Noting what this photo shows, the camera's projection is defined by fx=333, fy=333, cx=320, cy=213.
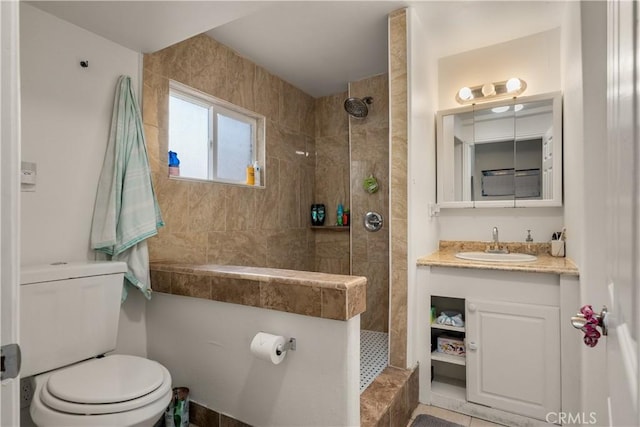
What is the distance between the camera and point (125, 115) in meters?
1.83

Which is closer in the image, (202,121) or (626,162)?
(626,162)

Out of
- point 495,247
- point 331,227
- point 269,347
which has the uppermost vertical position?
point 331,227

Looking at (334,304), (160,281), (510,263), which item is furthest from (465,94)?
(160,281)

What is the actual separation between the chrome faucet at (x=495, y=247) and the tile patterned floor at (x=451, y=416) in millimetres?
1062

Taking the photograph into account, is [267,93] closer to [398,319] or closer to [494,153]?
[494,153]

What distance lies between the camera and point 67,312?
4.93ft

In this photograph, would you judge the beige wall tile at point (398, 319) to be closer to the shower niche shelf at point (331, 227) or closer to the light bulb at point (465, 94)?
the shower niche shelf at point (331, 227)

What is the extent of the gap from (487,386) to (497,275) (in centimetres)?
64

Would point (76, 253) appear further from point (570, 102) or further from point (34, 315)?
point (570, 102)

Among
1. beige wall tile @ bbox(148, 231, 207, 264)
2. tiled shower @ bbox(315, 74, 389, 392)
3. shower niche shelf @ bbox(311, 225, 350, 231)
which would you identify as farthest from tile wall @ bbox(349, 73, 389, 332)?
beige wall tile @ bbox(148, 231, 207, 264)

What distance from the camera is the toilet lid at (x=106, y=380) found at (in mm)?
1232

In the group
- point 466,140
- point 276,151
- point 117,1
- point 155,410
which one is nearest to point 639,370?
point 155,410

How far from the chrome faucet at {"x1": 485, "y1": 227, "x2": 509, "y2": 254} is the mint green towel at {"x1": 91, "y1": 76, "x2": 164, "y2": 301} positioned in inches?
87.4

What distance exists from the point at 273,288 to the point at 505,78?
90.0 inches
